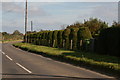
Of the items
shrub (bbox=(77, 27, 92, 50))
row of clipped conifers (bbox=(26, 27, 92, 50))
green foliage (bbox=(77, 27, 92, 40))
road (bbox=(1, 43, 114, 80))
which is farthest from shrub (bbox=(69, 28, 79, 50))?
road (bbox=(1, 43, 114, 80))

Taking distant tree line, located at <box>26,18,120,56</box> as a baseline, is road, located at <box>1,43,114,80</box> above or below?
below

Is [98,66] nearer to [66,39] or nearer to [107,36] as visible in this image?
[107,36]

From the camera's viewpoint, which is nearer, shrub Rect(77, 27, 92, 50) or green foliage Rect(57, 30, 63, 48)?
shrub Rect(77, 27, 92, 50)

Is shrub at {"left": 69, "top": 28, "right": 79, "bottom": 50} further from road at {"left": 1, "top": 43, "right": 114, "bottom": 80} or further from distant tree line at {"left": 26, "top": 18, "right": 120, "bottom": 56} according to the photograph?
road at {"left": 1, "top": 43, "right": 114, "bottom": 80}

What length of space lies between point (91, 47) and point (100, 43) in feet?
12.0

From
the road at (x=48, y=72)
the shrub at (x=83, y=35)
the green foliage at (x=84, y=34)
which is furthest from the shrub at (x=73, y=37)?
the road at (x=48, y=72)

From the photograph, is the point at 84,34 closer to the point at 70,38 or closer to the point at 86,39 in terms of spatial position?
the point at 86,39

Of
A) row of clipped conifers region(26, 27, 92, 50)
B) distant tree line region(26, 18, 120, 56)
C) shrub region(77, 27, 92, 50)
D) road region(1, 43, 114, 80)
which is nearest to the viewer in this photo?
road region(1, 43, 114, 80)

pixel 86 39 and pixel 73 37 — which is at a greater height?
pixel 73 37

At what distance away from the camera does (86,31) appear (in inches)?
1296

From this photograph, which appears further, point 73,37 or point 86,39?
point 73,37

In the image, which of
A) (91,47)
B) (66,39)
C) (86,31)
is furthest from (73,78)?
(66,39)

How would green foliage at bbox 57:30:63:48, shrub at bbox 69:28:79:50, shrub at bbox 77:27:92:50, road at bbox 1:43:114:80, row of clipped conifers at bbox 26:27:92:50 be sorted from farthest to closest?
1. green foliage at bbox 57:30:63:48
2. shrub at bbox 69:28:79:50
3. shrub at bbox 77:27:92:50
4. row of clipped conifers at bbox 26:27:92:50
5. road at bbox 1:43:114:80

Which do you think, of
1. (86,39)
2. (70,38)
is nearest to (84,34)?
(86,39)
